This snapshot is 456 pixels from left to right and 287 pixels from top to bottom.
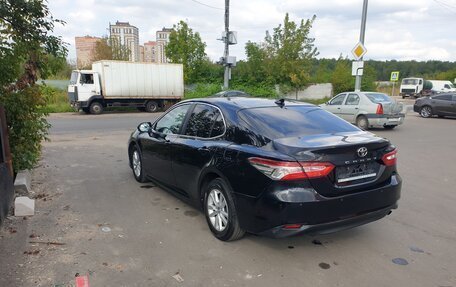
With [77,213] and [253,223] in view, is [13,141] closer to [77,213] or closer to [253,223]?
[77,213]

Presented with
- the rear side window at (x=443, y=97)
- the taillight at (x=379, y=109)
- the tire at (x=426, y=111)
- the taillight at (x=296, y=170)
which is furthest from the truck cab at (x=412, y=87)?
the taillight at (x=296, y=170)

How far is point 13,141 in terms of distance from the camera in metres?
6.26

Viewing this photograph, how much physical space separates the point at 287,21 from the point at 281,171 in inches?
1181

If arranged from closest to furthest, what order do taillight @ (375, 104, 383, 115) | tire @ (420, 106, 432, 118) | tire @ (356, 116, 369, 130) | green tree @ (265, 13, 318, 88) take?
taillight @ (375, 104, 383, 115)
tire @ (356, 116, 369, 130)
tire @ (420, 106, 432, 118)
green tree @ (265, 13, 318, 88)

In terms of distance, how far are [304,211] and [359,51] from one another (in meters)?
16.6

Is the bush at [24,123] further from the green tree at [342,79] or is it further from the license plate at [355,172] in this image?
the green tree at [342,79]

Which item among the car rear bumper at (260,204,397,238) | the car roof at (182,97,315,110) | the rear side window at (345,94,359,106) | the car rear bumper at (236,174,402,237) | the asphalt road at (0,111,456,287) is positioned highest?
the car roof at (182,97,315,110)

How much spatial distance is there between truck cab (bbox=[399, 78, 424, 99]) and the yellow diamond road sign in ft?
104

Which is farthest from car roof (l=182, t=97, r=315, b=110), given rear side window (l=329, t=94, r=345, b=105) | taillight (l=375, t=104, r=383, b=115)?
rear side window (l=329, t=94, r=345, b=105)

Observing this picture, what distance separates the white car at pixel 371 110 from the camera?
13.7 meters

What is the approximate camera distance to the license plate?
3.48 m

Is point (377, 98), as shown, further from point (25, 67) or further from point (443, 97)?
point (25, 67)

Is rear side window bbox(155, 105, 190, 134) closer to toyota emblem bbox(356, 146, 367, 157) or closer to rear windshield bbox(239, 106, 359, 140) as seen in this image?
rear windshield bbox(239, 106, 359, 140)

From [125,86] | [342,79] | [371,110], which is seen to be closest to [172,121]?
[371,110]
